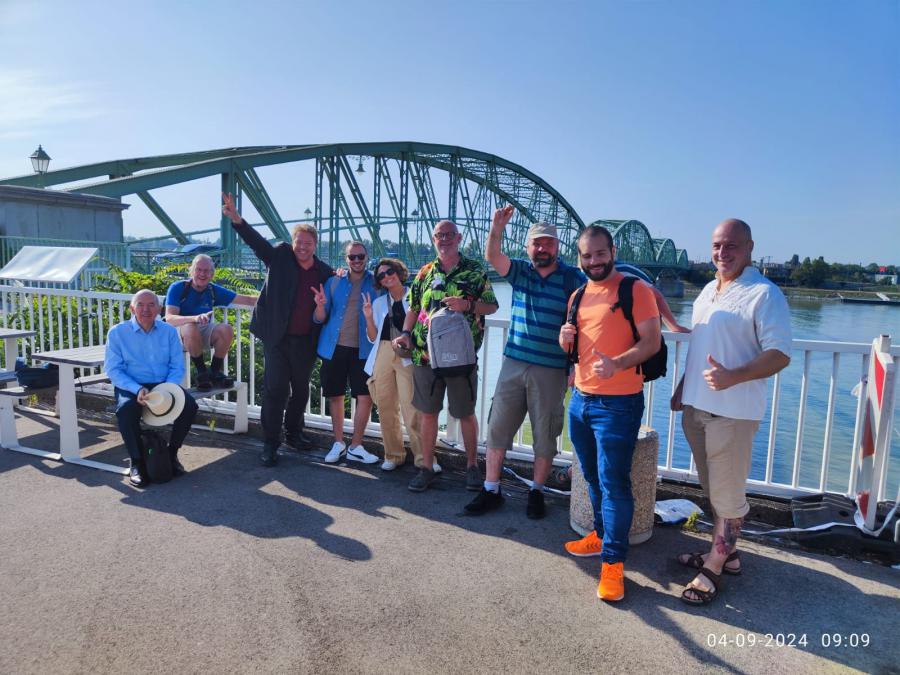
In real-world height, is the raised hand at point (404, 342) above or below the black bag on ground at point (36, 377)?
above

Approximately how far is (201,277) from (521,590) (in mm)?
3801

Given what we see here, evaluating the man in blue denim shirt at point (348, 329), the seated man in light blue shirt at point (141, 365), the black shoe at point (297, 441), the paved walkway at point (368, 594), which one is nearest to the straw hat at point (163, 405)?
the seated man in light blue shirt at point (141, 365)

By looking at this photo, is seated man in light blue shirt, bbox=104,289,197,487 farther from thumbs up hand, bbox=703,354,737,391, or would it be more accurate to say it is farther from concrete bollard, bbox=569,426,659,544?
thumbs up hand, bbox=703,354,737,391

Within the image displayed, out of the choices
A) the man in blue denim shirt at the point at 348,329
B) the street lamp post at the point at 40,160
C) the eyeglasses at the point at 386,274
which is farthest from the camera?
the street lamp post at the point at 40,160

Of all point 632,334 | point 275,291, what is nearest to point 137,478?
point 275,291

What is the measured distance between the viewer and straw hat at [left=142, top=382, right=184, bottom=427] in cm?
425

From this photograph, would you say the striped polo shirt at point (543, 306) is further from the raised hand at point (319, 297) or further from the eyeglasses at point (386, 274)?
the raised hand at point (319, 297)

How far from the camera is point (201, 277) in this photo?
519 cm

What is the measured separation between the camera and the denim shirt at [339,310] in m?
4.60

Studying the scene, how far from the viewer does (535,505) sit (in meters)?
3.79

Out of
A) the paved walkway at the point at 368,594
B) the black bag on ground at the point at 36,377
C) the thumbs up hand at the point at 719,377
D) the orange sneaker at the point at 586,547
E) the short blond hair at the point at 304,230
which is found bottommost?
the paved walkway at the point at 368,594

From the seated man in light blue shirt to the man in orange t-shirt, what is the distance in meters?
2.97

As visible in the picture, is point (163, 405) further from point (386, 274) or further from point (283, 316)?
point (386, 274)

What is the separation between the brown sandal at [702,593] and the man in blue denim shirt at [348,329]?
8.26 feet
